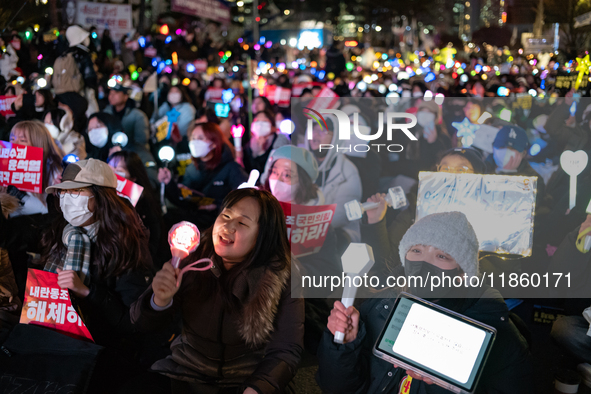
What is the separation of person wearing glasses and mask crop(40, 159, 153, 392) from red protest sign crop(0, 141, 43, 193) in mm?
1538

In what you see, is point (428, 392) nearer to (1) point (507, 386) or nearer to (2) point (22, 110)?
(1) point (507, 386)

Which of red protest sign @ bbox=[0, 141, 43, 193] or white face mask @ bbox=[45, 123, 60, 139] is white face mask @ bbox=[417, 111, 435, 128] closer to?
red protest sign @ bbox=[0, 141, 43, 193]

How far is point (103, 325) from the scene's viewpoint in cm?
298

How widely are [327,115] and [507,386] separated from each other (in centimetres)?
144

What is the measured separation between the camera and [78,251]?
3051 mm

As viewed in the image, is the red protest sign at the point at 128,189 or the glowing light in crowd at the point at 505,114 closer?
the glowing light in crowd at the point at 505,114

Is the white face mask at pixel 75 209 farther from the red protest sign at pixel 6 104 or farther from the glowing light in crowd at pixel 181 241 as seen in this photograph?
the red protest sign at pixel 6 104

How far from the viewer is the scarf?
9.91 ft

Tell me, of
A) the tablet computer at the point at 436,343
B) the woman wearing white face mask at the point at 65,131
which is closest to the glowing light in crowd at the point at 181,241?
the tablet computer at the point at 436,343

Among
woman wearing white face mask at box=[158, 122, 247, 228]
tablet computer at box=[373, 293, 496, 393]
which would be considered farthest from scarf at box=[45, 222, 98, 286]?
woman wearing white face mask at box=[158, 122, 247, 228]

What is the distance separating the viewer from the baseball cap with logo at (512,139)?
8.49ft

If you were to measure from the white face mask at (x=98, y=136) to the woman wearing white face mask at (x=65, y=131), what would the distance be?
0.20 m

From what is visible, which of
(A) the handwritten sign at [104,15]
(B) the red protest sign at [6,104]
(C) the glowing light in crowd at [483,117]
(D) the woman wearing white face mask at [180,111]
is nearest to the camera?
(C) the glowing light in crowd at [483,117]

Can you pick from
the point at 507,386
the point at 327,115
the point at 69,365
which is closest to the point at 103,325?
the point at 69,365
